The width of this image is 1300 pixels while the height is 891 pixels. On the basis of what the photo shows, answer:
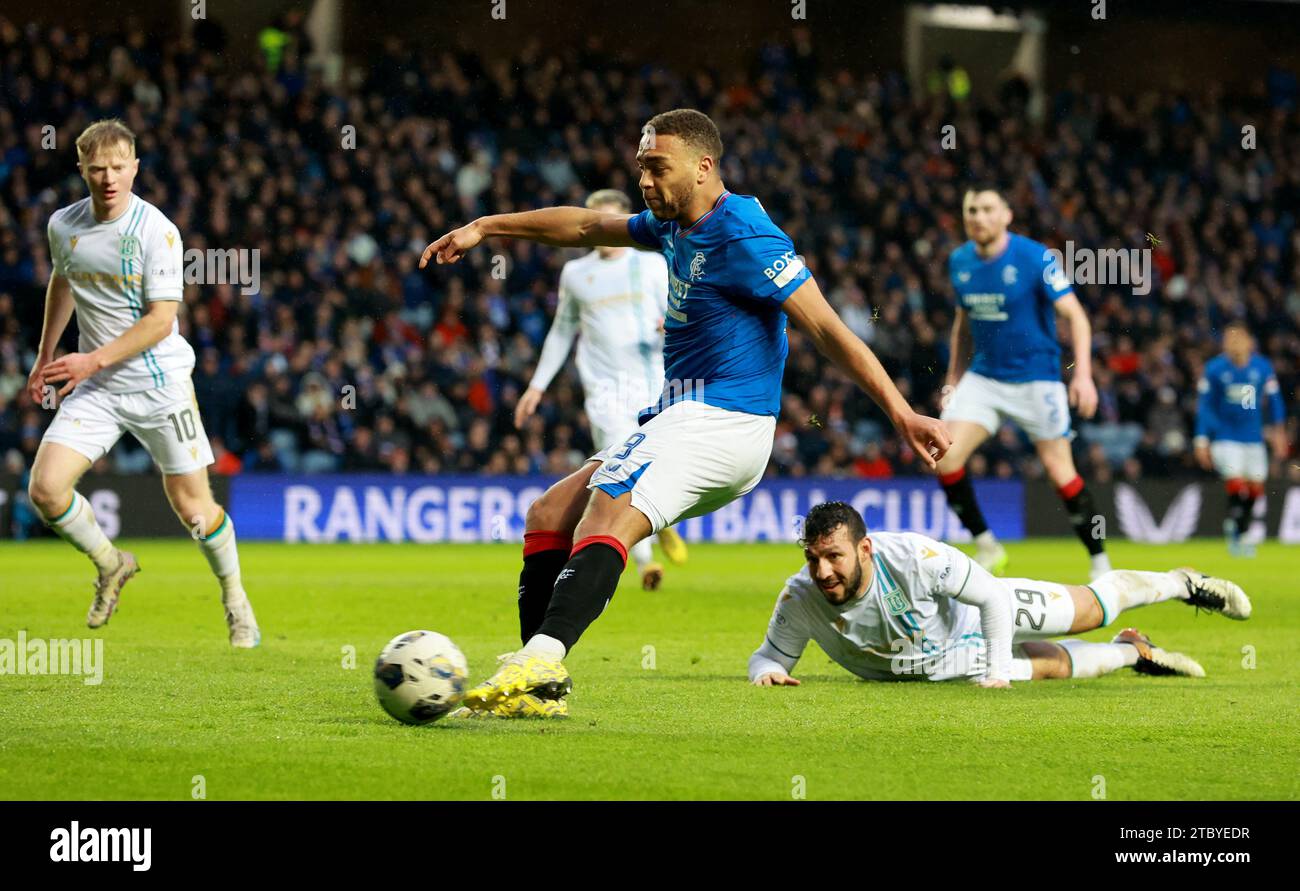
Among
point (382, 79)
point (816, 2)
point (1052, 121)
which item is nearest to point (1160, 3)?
point (1052, 121)

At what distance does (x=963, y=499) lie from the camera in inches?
454

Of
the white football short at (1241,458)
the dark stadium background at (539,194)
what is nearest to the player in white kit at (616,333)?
the dark stadium background at (539,194)

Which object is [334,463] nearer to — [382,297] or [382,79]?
[382,297]

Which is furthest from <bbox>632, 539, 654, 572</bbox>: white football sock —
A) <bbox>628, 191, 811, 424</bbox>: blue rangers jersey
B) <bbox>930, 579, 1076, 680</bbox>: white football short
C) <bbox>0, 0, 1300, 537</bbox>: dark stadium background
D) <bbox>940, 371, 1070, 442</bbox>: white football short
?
<bbox>0, 0, 1300, 537</bbox>: dark stadium background

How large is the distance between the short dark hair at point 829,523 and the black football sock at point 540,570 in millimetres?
924

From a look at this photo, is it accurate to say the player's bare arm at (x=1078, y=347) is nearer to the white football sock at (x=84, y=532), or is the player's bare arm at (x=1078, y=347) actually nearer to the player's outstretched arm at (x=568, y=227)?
the player's outstretched arm at (x=568, y=227)

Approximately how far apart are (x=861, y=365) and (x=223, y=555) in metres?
4.21

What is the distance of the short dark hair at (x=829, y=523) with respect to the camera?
21.0 feet

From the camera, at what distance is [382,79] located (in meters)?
22.1

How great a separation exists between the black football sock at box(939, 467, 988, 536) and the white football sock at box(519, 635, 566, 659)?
248 inches

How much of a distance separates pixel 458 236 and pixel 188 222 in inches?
573

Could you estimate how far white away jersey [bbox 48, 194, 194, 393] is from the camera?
805cm

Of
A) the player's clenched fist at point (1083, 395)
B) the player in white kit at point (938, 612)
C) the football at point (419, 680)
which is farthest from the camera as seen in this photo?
the player's clenched fist at point (1083, 395)

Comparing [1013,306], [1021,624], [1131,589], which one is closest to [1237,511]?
[1013,306]
